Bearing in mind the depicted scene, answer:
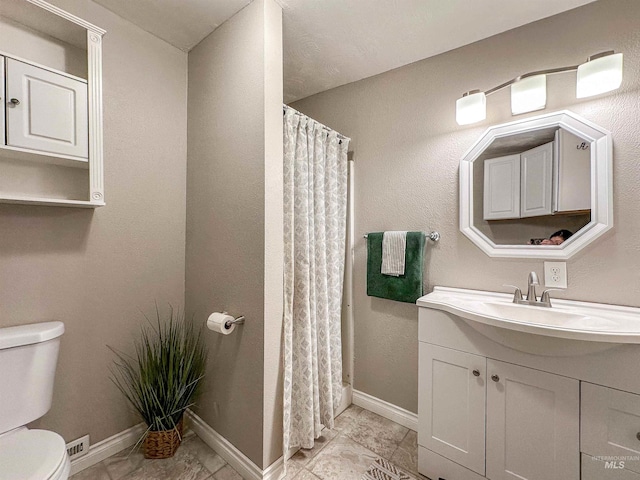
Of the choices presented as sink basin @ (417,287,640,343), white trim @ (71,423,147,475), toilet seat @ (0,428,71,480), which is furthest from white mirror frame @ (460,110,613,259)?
white trim @ (71,423,147,475)

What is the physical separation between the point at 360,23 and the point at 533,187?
4.22ft

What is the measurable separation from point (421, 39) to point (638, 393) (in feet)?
6.25

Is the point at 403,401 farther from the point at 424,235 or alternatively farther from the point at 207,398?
the point at 207,398

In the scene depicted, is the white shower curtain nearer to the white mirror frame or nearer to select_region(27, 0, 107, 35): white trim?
the white mirror frame

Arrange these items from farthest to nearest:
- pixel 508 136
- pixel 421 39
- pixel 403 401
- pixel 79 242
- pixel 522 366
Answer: pixel 403 401 < pixel 421 39 < pixel 508 136 < pixel 79 242 < pixel 522 366

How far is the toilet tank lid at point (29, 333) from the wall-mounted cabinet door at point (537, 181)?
92.8 inches

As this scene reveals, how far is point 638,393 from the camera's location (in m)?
0.97

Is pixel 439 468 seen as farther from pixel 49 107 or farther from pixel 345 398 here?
pixel 49 107

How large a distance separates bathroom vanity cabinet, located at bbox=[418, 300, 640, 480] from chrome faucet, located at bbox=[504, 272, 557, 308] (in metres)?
0.32

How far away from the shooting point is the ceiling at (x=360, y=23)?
1.41 metres

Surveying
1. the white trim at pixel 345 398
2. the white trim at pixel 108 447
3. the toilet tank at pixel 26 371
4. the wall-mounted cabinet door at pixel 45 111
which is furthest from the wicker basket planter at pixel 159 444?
the wall-mounted cabinet door at pixel 45 111

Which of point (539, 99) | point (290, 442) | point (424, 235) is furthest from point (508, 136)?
point (290, 442)

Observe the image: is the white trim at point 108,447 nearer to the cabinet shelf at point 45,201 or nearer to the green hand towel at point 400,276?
the cabinet shelf at point 45,201

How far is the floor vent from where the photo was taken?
139 centimetres
